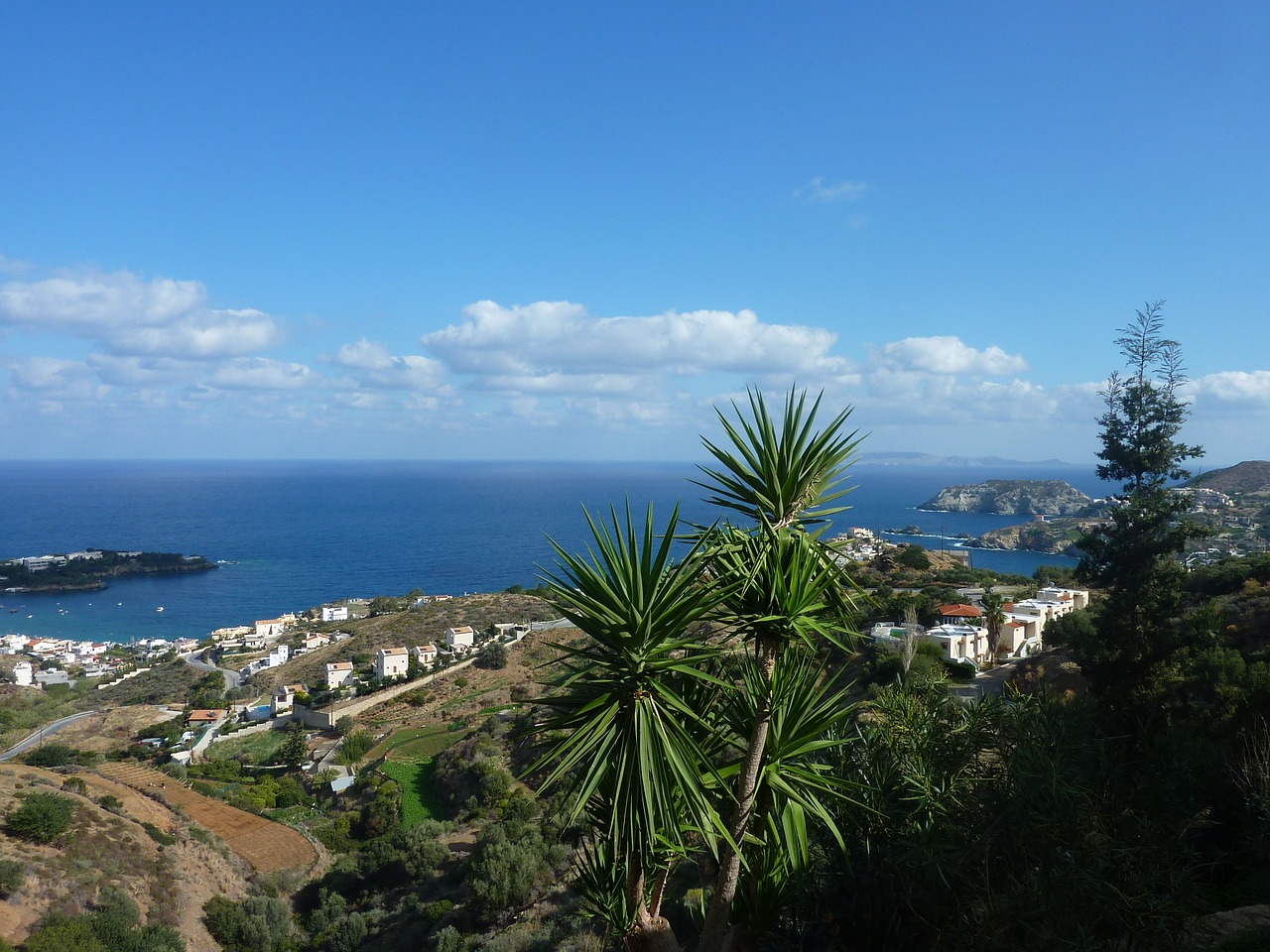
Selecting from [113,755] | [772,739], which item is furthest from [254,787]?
[772,739]

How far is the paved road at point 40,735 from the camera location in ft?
103

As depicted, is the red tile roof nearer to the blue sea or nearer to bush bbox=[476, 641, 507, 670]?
the blue sea

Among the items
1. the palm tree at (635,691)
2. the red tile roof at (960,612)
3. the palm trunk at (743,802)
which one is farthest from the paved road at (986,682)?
the palm tree at (635,691)

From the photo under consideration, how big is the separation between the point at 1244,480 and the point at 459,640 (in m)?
71.2

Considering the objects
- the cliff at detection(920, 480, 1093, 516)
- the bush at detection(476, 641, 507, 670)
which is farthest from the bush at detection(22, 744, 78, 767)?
the cliff at detection(920, 480, 1093, 516)

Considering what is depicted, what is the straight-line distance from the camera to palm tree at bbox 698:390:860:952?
456cm

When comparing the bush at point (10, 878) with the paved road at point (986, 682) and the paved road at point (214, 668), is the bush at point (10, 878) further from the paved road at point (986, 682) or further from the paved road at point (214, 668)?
the paved road at point (214, 668)

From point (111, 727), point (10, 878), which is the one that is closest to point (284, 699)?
point (111, 727)

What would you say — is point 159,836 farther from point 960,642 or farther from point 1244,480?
point 1244,480

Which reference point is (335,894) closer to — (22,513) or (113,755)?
(113,755)

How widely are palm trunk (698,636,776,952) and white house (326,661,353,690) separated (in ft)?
128

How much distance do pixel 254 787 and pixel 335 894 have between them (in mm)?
12298

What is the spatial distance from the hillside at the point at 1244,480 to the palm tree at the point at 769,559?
70870 mm

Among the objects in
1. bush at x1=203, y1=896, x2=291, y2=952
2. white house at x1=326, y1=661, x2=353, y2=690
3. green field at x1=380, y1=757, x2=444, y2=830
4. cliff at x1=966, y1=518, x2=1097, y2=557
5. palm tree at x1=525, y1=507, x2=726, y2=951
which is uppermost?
palm tree at x1=525, y1=507, x2=726, y2=951
